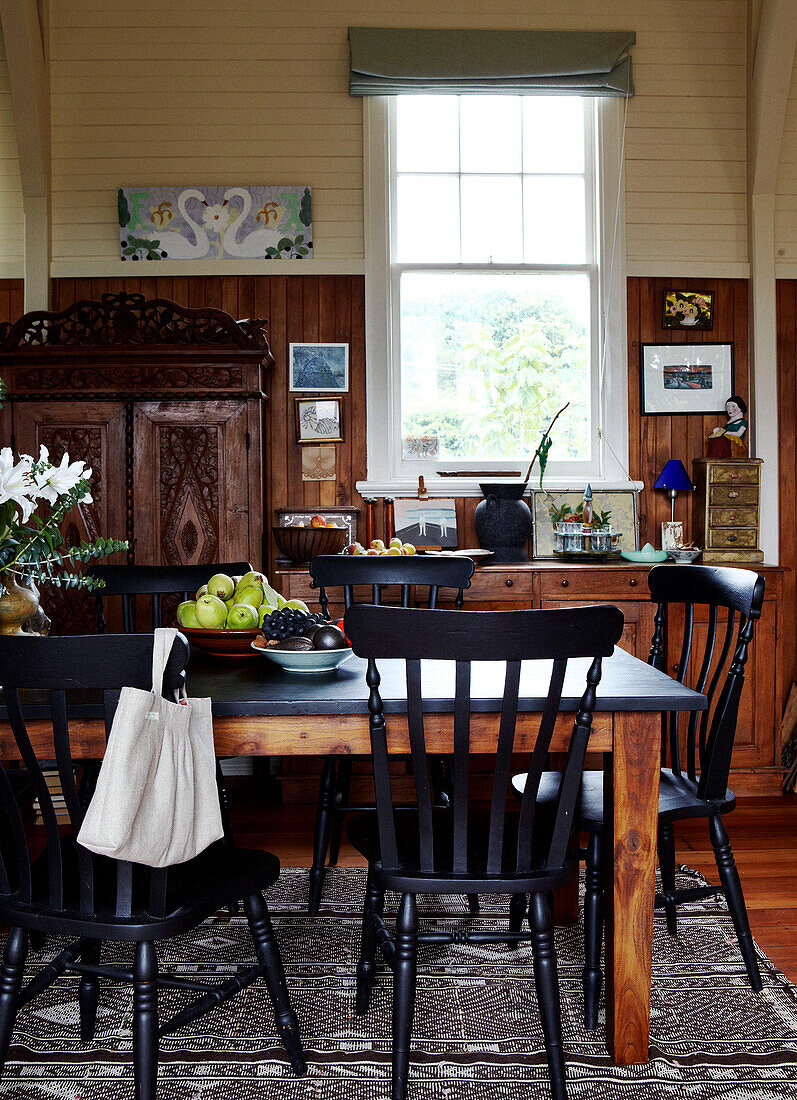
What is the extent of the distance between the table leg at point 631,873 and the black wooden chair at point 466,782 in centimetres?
16

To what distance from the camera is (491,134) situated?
4648 millimetres

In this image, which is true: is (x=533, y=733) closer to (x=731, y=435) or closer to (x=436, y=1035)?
(x=436, y=1035)

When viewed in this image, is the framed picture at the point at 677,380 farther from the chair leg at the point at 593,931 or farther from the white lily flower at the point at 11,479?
the white lily flower at the point at 11,479

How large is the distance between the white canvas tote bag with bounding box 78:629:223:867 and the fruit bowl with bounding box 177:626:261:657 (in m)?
0.64

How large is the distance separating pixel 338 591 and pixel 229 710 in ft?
7.27

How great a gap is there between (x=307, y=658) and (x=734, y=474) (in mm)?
2975

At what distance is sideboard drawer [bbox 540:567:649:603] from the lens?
13.1 ft

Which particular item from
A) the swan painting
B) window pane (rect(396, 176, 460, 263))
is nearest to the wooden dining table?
the swan painting

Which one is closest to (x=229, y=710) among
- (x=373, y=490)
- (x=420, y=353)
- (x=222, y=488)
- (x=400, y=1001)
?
(x=400, y=1001)

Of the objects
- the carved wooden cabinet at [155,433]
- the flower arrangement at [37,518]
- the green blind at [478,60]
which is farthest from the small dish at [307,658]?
the green blind at [478,60]

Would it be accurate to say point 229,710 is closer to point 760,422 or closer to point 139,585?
point 139,585

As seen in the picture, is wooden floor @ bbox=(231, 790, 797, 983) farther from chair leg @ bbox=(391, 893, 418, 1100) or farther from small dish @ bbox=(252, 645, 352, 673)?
small dish @ bbox=(252, 645, 352, 673)

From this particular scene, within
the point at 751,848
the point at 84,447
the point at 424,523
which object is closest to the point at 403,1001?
the point at 751,848

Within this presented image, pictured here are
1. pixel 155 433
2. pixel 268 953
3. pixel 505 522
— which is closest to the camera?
pixel 268 953
